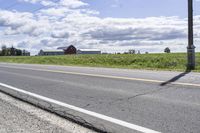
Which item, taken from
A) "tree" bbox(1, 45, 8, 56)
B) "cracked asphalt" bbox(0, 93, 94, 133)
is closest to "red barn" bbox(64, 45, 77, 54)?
"tree" bbox(1, 45, 8, 56)

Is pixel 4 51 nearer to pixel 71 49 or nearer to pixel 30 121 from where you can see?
pixel 71 49

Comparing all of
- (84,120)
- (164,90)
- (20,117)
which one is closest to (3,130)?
(20,117)

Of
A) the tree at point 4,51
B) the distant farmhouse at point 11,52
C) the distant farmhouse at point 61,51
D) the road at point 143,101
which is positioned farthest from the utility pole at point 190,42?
the tree at point 4,51

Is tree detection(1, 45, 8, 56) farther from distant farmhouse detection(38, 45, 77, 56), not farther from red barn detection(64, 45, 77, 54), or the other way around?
red barn detection(64, 45, 77, 54)

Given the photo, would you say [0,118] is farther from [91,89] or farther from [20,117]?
[91,89]

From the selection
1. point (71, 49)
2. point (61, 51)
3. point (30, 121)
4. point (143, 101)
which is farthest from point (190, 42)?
point (61, 51)

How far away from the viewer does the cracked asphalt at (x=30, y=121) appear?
602cm

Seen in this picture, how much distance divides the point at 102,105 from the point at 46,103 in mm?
1595

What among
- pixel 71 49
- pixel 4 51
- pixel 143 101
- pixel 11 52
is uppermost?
pixel 71 49

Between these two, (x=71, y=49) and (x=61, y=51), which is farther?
(x=61, y=51)

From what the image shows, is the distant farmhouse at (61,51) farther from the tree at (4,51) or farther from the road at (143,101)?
the road at (143,101)

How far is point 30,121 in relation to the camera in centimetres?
671

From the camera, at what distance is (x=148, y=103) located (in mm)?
7707

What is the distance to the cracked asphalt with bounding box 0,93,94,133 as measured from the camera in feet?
19.7
